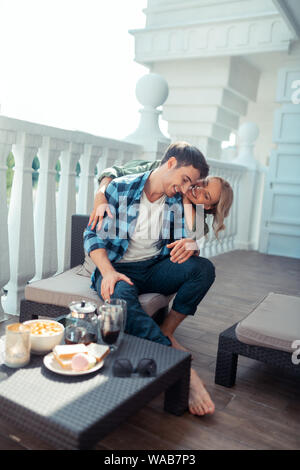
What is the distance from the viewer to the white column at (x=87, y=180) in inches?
105

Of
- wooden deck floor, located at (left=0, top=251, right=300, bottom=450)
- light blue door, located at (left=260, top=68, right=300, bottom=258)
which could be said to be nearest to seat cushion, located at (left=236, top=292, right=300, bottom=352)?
wooden deck floor, located at (left=0, top=251, right=300, bottom=450)

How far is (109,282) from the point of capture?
166 centimetres

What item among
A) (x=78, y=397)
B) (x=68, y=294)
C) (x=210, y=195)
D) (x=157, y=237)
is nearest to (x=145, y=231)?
(x=157, y=237)

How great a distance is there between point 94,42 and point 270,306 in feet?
15.2

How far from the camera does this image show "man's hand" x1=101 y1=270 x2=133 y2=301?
166cm

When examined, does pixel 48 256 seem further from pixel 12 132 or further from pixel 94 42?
pixel 94 42

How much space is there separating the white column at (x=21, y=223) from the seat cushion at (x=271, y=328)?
1.26 meters

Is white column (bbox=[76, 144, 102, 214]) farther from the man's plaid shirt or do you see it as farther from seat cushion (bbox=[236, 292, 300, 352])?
seat cushion (bbox=[236, 292, 300, 352])

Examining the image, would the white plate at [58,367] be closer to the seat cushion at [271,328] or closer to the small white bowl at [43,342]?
the small white bowl at [43,342]

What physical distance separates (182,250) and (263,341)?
1.79 feet

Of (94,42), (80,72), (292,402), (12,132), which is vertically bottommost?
(292,402)

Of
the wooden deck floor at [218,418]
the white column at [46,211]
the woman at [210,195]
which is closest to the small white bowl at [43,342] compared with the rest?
the wooden deck floor at [218,418]

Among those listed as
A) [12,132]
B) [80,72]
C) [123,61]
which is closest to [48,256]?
[12,132]

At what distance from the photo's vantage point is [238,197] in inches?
204
